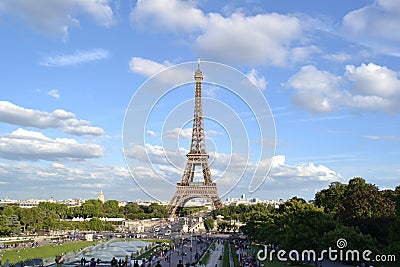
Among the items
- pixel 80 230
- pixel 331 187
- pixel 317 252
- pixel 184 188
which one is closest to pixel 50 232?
pixel 80 230

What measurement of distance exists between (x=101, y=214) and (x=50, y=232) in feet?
104

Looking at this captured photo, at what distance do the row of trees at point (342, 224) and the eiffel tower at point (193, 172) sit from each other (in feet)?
80.6

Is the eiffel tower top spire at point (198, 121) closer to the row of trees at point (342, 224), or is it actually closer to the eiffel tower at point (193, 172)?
the eiffel tower at point (193, 172)

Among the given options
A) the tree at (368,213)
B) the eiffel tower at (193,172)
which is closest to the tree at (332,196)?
the tree at (368,213)

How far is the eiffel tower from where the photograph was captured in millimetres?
80000

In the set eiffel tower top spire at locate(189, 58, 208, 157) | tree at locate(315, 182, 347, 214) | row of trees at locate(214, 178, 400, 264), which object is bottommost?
row of trees at locate(214, 178, 400, 264)

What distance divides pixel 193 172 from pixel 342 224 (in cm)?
4946

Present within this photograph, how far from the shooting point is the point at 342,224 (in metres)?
34.9

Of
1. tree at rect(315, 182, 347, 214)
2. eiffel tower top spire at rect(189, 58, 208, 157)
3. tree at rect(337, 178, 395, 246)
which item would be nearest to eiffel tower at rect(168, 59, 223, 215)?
eiffel tower top spire at rect(189, 58, 208, 157)

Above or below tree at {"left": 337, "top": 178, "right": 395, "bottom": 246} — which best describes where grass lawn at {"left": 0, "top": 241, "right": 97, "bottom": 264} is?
below

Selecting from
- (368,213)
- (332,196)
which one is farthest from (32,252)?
(332,196)

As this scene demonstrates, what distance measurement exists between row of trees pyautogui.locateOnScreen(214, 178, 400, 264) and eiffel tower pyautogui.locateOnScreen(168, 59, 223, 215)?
80.6ft

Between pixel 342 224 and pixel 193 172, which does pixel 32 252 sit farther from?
pixel 193 172

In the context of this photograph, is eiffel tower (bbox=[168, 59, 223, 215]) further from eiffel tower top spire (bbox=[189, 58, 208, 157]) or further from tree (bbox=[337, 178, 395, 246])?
tree (bbox=[337, 178, 395, 246])
